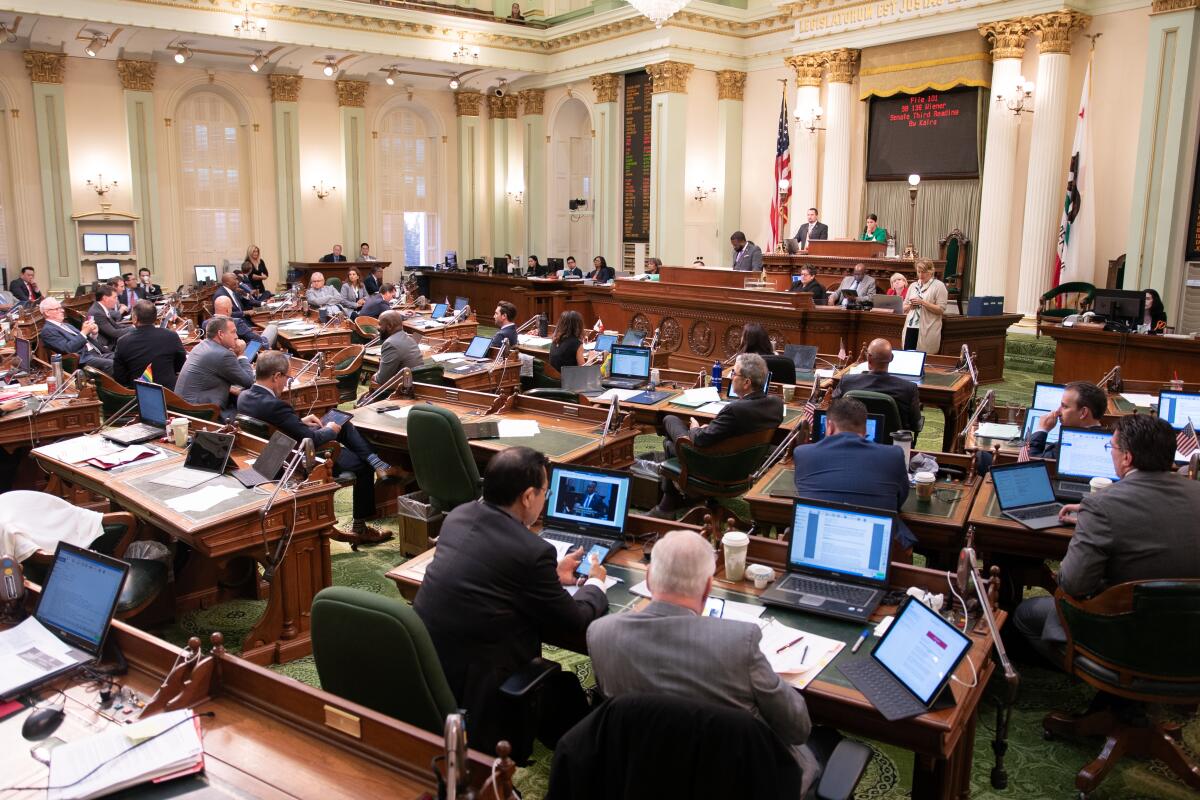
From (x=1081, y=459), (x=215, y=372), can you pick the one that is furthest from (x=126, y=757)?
(x=215, y=372)

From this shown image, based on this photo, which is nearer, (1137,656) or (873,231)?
(1137,656)

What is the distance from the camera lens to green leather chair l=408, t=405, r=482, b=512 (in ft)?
16.3

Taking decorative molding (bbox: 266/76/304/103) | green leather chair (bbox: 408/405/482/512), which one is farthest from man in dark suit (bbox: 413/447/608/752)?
decorative molding (bbox: 266/76/304/103)

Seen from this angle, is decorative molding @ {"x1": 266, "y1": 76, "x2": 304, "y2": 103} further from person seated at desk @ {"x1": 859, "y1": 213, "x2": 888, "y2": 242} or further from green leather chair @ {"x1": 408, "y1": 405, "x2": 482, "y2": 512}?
green leather chair @ {"x1": 408, "y1": 405, "x2": 482, "y2": 512}

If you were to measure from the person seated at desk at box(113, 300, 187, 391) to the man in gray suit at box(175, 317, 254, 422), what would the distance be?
0.69 metres

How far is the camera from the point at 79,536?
374cm


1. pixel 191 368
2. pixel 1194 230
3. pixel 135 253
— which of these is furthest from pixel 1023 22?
pixel 135 253

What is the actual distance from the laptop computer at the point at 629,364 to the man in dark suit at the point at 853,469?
3.23m

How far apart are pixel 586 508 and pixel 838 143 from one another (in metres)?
12.9

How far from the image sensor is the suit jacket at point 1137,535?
3191mm

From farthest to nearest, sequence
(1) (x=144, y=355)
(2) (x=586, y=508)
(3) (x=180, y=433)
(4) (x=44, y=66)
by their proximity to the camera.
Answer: (4) (x=44, y=66) < (1) (x=144, y=355) < (3) (x=180, y=433) < (2) (x=586, y=508)

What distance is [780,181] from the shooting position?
634 inches

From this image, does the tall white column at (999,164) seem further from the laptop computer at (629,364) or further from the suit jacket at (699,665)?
the suit jacket at (699,665)

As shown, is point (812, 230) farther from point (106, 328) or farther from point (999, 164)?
point (106, 328)
